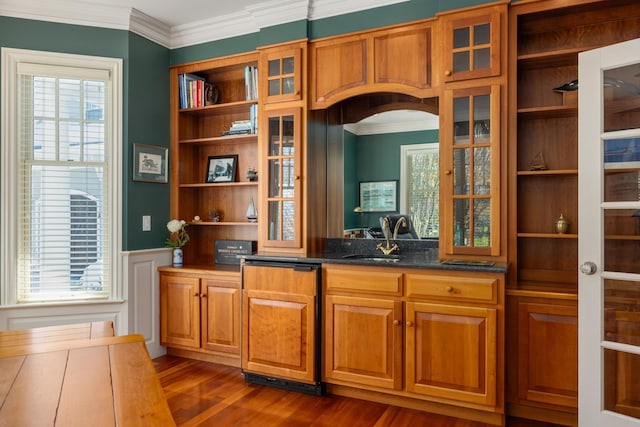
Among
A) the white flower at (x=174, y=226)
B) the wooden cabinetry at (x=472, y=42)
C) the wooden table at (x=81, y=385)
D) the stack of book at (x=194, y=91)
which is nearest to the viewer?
the wooden table at (x=81, y=385)

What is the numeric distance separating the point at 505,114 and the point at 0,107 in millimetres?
3501

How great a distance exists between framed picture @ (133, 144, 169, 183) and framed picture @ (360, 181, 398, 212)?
5.83 ft

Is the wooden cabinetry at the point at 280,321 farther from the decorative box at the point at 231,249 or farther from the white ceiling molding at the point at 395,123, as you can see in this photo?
the white ceiling molding at the point at 395,123

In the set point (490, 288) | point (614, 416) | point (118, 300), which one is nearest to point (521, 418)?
point (614, 416)

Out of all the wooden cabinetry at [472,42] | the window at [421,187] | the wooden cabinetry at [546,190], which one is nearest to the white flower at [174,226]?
the window at [421,187]

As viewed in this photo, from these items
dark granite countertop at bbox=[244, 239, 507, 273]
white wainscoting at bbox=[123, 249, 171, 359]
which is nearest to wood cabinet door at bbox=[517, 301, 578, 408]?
dark granite countertop at bbox=[244, 239, 507, 273]

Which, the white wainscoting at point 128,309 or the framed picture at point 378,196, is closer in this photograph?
the white wainscoting at point 128,309

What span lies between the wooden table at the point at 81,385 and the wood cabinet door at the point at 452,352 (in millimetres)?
1644

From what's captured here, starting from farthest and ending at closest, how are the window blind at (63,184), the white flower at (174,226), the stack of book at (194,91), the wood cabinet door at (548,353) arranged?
the stack of book at (194,91) → the white flower at (174,226) → the window blind at (63,184) → the wood cabinet door at (548,353)

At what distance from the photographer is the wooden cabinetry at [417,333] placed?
8.11ft

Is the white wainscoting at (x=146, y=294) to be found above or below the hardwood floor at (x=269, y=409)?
above

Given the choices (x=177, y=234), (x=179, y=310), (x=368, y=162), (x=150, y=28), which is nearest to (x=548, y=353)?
(x=368, y=162)

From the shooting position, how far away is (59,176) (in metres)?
3.30

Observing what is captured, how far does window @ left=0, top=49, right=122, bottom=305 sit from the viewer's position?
314 cm
